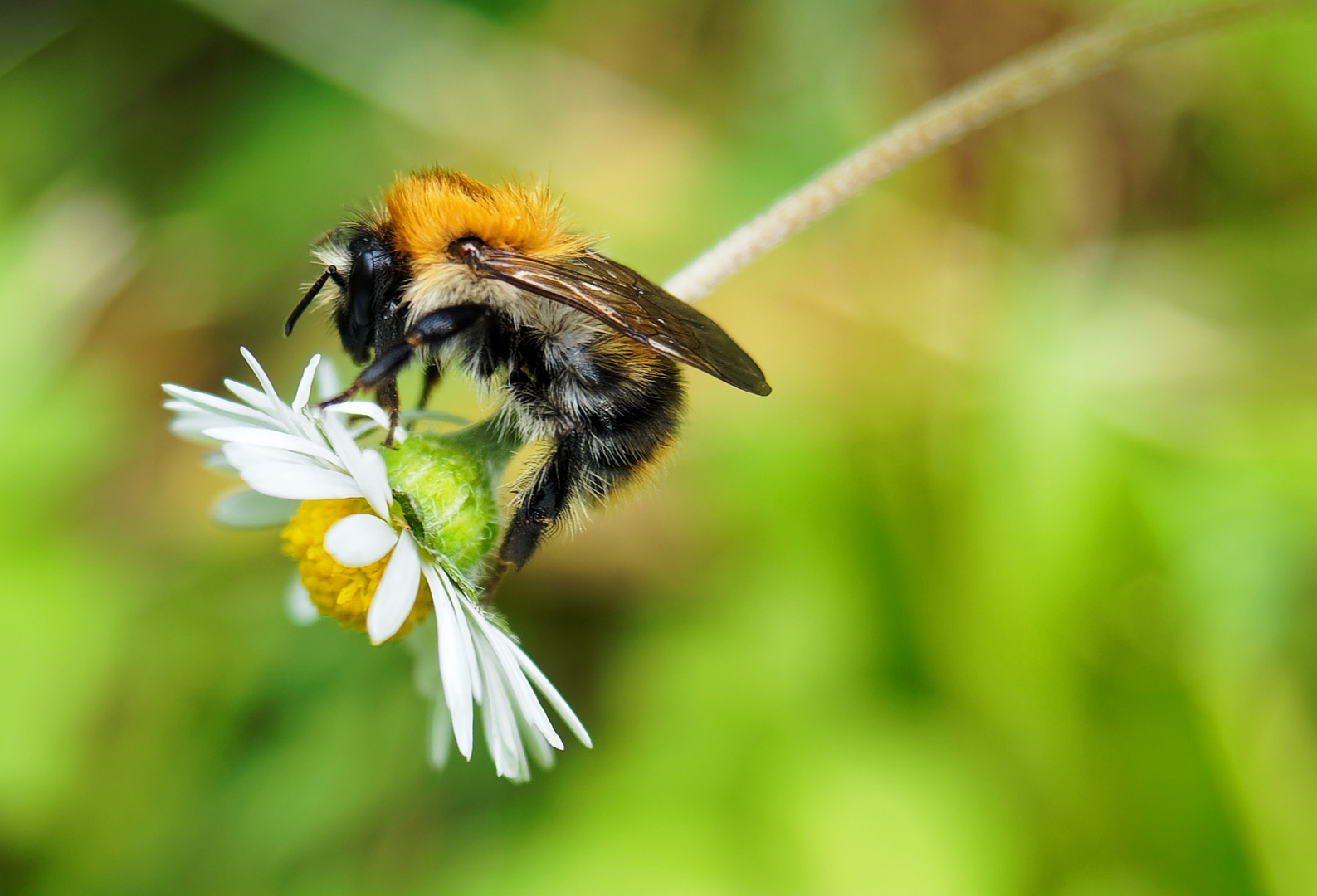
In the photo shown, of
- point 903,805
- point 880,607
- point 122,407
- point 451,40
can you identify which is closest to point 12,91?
point 122,407

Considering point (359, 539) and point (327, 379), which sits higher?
point (327, 379)

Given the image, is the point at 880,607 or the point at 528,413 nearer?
the point at 528,413

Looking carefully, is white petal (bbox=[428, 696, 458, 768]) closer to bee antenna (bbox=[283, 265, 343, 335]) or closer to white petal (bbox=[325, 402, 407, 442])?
white petal (bbox=[325, 402, 407, 442])

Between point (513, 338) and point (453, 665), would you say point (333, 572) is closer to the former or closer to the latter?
point (453, 665)

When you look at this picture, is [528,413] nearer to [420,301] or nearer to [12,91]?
[420,301]

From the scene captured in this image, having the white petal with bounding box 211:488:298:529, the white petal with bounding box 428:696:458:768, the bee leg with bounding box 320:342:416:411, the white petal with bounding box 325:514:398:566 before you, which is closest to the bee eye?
the bee leg with bounding box 320:342:416:411

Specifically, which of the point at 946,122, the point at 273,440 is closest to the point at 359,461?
the point at 273,440
